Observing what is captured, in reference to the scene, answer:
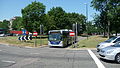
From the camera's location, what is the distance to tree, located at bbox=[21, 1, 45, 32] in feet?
178

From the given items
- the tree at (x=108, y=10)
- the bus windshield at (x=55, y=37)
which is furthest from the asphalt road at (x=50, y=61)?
the tree at (x=108, y=10)

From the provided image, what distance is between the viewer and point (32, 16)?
55500 mm

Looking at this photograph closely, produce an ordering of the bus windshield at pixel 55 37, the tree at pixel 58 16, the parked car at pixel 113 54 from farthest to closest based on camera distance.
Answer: the tree at pixel 58 16
the bus windshield at pixel 55 37
the parked car at pixel 113 54

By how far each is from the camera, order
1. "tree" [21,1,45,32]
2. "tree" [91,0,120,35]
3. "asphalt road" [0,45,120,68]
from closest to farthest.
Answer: "asphalt road" [0,45,120,68] → "tree" [91,0,120,35] → "tree" [21,1,45,32]

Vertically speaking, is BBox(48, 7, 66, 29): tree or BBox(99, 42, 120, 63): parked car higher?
BBox(48, 7, 66, 29): tree

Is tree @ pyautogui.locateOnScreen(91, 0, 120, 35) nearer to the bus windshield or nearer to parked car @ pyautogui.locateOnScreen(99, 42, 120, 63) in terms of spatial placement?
the bus windshield

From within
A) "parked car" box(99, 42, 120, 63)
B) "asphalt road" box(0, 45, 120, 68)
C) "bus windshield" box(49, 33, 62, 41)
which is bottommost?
"asphalt road" box(0, 45, 120, 68)

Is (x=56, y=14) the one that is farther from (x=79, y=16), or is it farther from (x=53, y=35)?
(x=53, y=35)

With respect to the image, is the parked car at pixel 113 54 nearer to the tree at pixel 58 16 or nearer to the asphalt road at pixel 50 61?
the asphalt road at pixel 50 61

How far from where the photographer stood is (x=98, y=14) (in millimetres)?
56438

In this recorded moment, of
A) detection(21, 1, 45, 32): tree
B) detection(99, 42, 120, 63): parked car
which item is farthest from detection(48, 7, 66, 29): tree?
detection(99, 42, 120, 63): parked car

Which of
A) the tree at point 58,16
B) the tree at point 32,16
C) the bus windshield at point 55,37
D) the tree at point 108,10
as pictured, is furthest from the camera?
the tree at point 58,16

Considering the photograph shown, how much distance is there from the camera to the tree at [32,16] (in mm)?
54406

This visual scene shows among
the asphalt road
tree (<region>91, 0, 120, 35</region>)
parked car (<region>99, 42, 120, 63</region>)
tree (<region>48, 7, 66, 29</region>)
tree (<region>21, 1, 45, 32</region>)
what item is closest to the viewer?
the asphalt road
